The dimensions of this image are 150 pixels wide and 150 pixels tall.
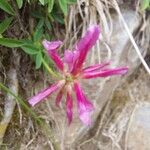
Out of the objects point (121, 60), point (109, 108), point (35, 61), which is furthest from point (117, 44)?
point (35, 61)

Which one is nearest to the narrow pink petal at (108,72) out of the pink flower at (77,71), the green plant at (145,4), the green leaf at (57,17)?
the pink flower at (77,71)

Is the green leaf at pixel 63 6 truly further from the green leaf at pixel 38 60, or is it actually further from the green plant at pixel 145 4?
the green plant at pixel 145 4

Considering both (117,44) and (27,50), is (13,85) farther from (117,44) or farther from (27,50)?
(117,44)

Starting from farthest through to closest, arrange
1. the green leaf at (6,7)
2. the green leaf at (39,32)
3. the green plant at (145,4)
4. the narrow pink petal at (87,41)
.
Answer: the green plant at (145,4) → the green leaf at (39,32) → the green leaf at (6,7) → the narrow pink petal at (87,41)

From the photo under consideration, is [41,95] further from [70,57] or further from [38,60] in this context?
[38,60]

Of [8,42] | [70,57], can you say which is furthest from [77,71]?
[8,42]

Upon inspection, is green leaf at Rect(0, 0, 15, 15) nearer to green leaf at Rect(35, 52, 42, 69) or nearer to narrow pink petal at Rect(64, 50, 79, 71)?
green leaf at Rect(35, 52, 42, 69)

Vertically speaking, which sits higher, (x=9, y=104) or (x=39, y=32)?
(x=39, y=32)
